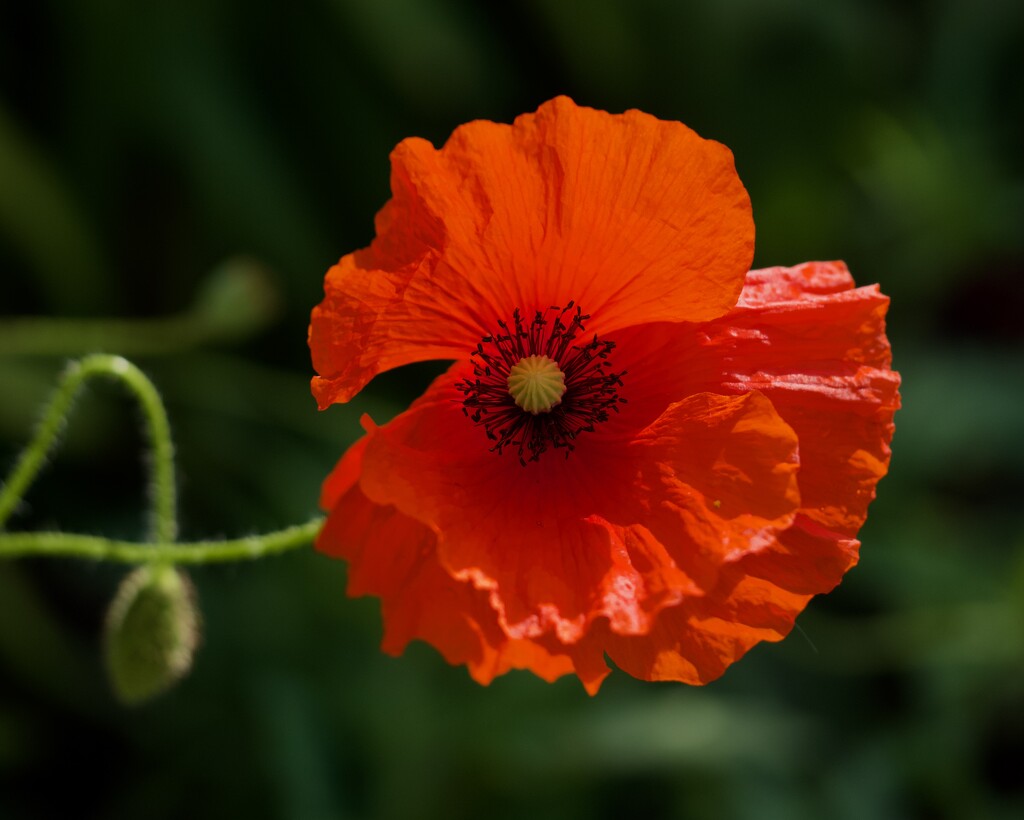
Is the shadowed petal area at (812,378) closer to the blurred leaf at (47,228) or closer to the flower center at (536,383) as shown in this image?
the flower center at (536,383)

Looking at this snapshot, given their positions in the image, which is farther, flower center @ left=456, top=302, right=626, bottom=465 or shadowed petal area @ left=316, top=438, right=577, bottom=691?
flower center @ left=456, top=302, right=626, bottom=465

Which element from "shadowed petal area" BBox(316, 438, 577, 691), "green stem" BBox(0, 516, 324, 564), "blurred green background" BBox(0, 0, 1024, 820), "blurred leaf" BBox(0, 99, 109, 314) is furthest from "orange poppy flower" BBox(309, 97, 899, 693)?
"blurred leaf" BBox(0, 99, 109, 314)

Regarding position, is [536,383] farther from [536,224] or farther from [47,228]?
[47,228]

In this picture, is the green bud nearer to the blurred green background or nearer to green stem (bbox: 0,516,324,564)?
green stem (bbox: 0,516,324,564)

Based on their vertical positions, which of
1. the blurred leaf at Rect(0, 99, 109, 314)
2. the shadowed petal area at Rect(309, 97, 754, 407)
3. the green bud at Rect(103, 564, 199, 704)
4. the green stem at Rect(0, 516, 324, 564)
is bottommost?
the green bud at Rect(103, 564, 199, 704)

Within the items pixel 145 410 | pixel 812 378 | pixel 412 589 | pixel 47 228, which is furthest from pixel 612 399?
pixel 47 228

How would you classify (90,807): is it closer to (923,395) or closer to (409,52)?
(409,52)

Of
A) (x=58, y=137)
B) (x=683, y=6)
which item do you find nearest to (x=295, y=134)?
(x=58, y=137)
